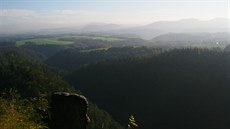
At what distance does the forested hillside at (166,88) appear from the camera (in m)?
133

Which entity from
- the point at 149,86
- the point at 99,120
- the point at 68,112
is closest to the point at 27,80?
the point at 99,120

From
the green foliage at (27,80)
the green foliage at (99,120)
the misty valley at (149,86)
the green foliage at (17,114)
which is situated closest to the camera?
the green foliage at (17,114)

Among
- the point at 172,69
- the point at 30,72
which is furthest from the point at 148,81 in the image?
the point at 30,72

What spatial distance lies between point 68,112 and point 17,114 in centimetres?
288

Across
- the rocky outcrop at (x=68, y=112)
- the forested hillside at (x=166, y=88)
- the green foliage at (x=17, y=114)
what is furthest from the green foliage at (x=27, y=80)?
the green foliage at (x=17, y=114)

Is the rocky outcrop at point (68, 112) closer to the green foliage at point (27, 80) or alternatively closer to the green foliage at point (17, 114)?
the green foliage at point (17, 114)

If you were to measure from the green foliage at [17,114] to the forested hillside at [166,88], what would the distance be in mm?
122766

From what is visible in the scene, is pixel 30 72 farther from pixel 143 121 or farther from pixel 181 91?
pixel 181 91

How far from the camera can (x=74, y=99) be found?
10438mm

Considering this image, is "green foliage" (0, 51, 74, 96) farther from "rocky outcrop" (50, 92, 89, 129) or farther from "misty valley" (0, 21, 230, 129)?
"rocky outcrop" (50, 92, 89, 129)

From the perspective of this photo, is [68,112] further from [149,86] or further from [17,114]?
[149,86]

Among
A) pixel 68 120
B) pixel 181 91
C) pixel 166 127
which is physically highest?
pixel 68 120

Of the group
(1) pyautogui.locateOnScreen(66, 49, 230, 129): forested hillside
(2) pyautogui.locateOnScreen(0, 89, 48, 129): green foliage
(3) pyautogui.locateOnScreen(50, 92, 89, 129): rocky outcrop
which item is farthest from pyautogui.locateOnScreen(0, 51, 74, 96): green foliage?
(2) pyautogui.locateOnScreen(0, 89, 48, 129): green foliage

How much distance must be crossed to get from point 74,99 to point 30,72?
108581 millimetres
